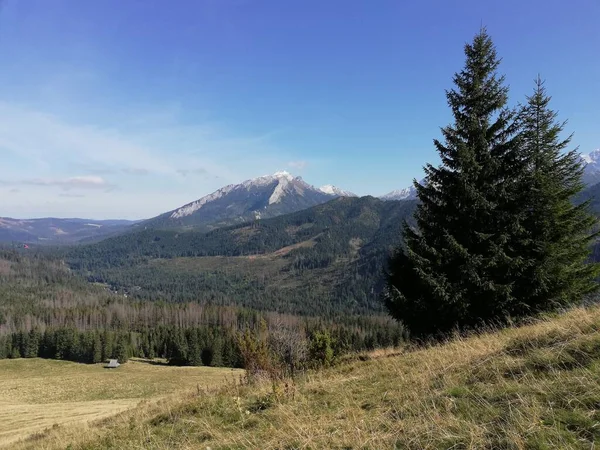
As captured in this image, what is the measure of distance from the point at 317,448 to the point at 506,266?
14.0m

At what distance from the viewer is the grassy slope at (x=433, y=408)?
14.3 feet

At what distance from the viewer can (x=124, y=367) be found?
82.7m

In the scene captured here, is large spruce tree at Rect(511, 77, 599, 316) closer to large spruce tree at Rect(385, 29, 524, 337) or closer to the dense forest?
large spruce tree at Rect(385, 29, 524, 337)

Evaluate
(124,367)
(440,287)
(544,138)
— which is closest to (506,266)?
(440,287)

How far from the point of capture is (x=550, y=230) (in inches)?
665

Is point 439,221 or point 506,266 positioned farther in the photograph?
point 439,221

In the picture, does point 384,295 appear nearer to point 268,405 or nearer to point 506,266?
point 506,266

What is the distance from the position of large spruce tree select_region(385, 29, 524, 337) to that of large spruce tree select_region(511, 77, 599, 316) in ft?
2.18

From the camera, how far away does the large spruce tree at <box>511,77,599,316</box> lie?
1593 centimetres

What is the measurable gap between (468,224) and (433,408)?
13.1 metres

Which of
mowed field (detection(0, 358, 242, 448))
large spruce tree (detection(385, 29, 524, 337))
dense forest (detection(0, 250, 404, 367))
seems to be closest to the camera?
large spruce tree (detection(385, 29, 524, 337))

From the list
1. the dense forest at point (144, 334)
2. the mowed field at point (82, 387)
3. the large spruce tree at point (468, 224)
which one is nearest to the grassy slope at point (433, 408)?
the large spruce tree at point (468, 224)

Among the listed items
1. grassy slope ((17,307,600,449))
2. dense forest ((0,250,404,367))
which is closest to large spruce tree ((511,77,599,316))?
grassy slope ((17,307,600,449))

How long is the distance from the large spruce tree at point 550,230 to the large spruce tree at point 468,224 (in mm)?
666
